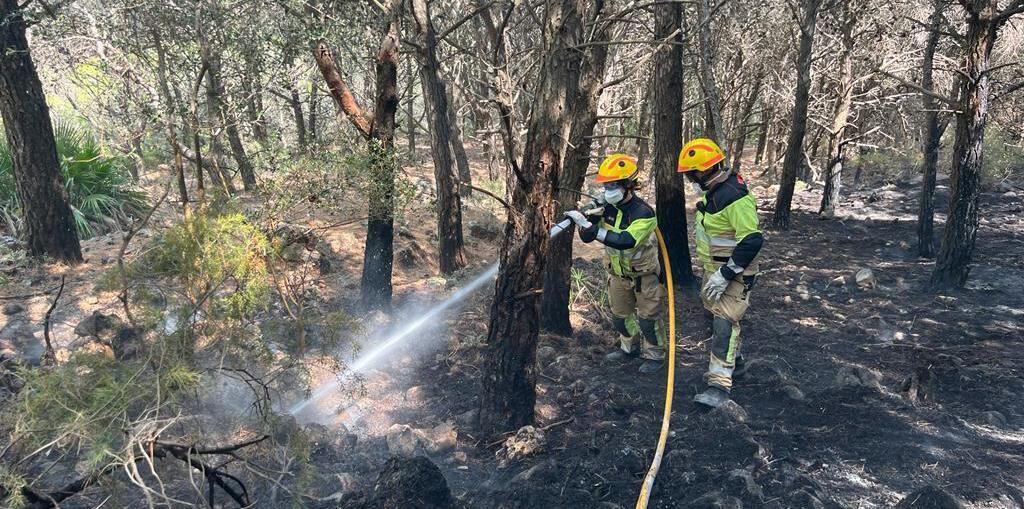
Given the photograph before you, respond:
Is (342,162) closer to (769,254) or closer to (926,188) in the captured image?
(769,254)

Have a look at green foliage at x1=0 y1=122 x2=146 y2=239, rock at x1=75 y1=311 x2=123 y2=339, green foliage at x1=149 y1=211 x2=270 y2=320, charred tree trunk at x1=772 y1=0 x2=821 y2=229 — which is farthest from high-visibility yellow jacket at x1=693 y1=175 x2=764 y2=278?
green foliage at x1=0 y1=122 x2=146 y2=239

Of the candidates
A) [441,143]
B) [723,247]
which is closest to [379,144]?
[441,143]

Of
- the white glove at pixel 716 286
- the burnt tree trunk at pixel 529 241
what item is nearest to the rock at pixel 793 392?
the white glove at pixel 716 286

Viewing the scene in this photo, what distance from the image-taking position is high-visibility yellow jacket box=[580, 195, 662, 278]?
4879mm

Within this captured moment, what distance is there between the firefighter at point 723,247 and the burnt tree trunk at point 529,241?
4.56 ft

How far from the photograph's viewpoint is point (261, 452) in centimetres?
404

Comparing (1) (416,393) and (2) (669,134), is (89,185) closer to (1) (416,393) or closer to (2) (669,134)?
(1) (416,393)

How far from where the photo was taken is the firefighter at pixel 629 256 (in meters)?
4.94

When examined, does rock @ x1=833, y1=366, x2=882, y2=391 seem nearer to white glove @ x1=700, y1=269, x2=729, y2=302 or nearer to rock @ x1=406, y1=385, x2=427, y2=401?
white glove @ x1=700, y1=269, x2=729, y2=302

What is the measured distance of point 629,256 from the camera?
5.44 m

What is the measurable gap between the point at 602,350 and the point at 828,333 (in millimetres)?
2447

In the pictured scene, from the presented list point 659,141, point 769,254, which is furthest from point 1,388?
point 769,254

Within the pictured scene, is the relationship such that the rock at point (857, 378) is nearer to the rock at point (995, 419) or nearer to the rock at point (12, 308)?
the rock at point (995, 419)

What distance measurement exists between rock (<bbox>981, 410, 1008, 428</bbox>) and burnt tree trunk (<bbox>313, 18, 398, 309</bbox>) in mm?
5078
